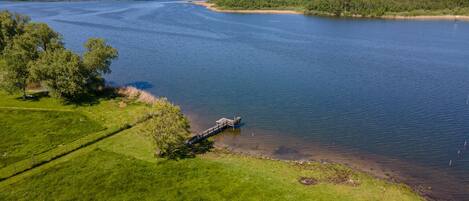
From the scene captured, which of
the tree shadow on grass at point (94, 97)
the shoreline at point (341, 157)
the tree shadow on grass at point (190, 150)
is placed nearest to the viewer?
the shoreline at point (341, 157)

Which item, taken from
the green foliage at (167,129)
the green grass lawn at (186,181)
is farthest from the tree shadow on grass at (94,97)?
the green foliage at (167,129)

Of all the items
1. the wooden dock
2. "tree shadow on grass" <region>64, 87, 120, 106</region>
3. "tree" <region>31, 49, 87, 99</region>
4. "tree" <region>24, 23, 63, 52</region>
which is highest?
"tree" <region>24, 23, 63, 52</region>

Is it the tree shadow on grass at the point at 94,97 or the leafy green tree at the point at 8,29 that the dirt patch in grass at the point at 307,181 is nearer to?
the tree shadow on grass at the point at 94,97

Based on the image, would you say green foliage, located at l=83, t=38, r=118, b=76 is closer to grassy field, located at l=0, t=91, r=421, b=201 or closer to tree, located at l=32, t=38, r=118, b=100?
tree, located at l=32, t=38, r=118, b=100

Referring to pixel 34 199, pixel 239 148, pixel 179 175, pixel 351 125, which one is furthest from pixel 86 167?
pixel 351 125

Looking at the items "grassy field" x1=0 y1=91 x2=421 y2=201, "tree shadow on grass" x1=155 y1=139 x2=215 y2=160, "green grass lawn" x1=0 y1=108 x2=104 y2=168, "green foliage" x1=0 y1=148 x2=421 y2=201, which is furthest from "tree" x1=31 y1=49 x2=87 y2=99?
"tree shadow on grass" x1=155 y1=139 x2=215 y2=160
